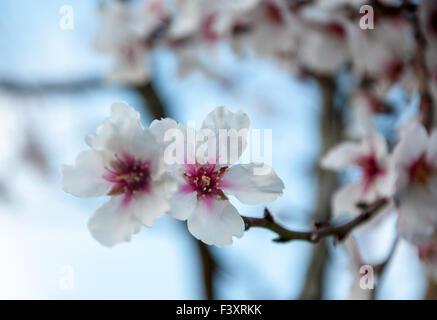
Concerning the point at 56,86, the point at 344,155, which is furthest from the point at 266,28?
the point at 56,86

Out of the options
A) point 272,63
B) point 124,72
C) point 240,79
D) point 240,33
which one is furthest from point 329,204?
point 240,79


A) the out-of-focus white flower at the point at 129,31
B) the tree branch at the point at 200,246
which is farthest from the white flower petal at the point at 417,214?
the tree branch at the point at 200,246

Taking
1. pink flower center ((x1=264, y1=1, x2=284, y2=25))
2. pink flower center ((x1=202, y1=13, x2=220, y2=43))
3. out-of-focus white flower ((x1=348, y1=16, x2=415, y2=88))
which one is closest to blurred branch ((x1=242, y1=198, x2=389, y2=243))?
out-of-focus white flower ((x1=348, y1=16, x2=415, y2=88))

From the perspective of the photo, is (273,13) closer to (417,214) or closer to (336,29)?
(336,29)

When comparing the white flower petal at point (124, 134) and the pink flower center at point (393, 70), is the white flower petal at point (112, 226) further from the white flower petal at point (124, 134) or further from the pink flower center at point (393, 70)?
the pink flower center at point (393, 70)

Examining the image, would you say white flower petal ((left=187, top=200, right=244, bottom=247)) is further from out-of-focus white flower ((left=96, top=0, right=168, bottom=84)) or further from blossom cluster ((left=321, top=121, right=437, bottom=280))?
out-of-focus white flower ((left=96, top=0, right=168, bottom=84))

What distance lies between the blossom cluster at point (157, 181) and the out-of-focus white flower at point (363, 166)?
Answer: 1.37 feet

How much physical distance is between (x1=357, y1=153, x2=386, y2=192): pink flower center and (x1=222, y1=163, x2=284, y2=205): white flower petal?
0.44 m

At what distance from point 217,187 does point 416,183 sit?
1.38 ft

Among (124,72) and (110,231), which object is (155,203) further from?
(124,72)

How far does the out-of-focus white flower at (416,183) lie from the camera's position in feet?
2.67

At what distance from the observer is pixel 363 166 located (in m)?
1.03
